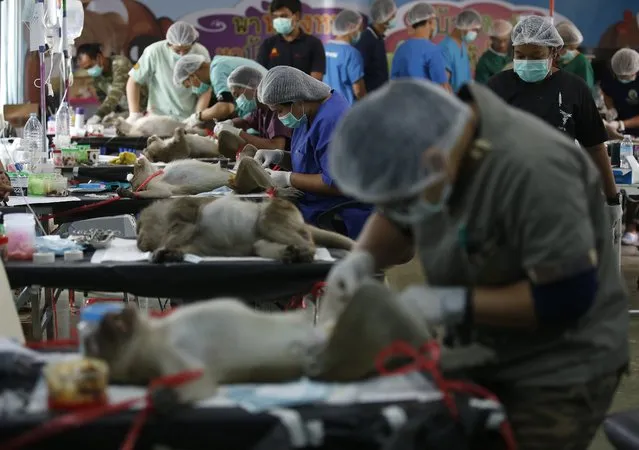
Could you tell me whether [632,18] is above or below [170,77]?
above

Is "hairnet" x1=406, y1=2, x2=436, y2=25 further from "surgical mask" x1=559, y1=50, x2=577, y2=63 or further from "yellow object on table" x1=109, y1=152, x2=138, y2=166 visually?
"yellow object on table" x1=109, y1=152, x2=138, y2=166

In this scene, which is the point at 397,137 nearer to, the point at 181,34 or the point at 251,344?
the point at 251,344

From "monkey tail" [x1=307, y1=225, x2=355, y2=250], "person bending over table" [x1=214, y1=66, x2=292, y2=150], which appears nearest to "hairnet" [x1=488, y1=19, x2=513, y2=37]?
"person bending over table" [x1=214, y1=66, x2=292, y2=150]

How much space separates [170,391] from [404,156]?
0.60 meters

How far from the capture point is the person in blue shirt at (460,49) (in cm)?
988

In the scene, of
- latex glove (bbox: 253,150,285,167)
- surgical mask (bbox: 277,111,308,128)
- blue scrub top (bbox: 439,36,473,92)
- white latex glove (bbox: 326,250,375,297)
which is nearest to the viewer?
white latex glove (bbox: 326,250,375,297)

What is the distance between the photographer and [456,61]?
32.5 feet

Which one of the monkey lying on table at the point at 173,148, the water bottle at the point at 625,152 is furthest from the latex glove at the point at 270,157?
the water bottle at the point at 625,152

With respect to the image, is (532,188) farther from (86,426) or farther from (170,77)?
(170,77)

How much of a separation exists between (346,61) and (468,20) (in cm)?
169

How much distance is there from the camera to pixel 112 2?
10.4 m

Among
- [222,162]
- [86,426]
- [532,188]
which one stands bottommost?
[222,162]

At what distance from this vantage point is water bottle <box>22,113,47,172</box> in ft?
16.8

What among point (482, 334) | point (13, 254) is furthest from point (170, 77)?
point (482, 334)
